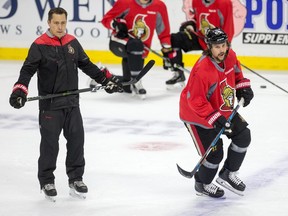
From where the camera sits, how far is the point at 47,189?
4.57m

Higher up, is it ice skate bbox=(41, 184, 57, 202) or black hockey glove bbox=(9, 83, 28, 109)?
black hockey glove bbox=(9, 83, 28, 109)

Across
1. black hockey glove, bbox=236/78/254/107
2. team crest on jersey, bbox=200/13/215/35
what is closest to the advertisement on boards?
team crest on jersey, bbox=200/13/215/35

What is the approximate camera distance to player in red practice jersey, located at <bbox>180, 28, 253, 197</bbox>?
443cm

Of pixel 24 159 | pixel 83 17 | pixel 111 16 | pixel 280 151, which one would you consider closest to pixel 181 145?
pixel 280 151

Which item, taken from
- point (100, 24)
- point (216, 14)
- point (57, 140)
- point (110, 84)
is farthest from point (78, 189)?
point (100, 24)

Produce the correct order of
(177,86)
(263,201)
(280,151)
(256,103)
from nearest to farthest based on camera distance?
(263,201) < (280,151) < (256,103) < (177,86)

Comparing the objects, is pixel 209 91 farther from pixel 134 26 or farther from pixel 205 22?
pixel 205 22

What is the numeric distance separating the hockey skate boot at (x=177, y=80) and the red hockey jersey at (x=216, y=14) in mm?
543

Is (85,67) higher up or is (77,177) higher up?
(85,67)

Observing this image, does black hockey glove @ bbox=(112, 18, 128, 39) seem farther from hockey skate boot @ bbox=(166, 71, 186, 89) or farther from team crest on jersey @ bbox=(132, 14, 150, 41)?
hockey skate boot @ bbox=(166, 71, 186, 89)

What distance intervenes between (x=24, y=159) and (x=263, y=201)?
1.65 meters

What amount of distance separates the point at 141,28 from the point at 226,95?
3.49 metres

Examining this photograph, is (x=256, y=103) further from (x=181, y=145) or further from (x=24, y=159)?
(x=24, y=159)

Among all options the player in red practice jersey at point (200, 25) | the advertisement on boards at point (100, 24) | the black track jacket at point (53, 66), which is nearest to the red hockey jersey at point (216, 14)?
the player in red practice jersey at point (200, 25)
